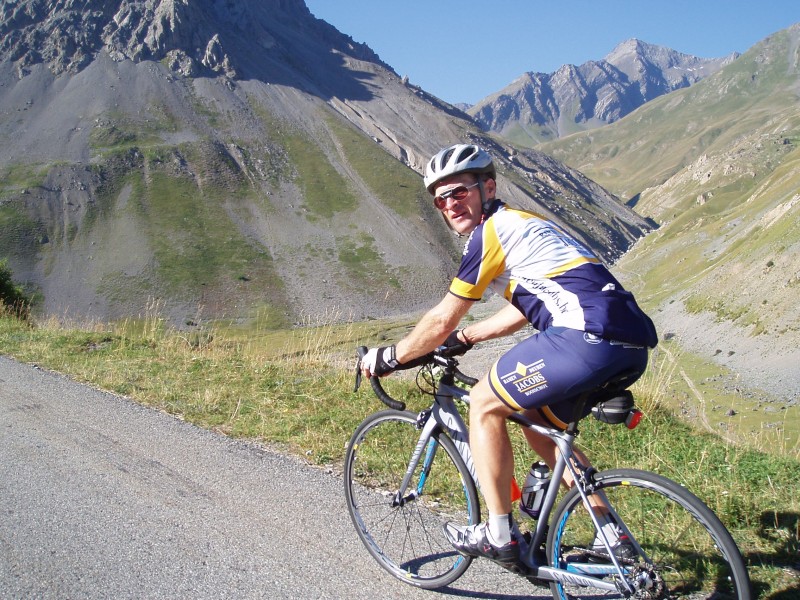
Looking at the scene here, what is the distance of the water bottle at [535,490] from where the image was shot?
149 inches

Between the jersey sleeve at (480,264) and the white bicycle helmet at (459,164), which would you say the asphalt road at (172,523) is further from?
the white bicycle helmet at (459,164)

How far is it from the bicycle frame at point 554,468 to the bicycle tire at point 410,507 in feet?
0.20

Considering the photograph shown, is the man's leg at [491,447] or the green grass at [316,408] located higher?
the man's leg at [491,447]

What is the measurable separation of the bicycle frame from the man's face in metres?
1.06

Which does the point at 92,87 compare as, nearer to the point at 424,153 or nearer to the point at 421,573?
the point at 424,153

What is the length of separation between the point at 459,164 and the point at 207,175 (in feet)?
428

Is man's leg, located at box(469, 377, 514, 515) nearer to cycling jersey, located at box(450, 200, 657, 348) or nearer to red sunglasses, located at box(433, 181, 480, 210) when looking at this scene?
cycling jersey, located at box(450, 200, 657, 348)

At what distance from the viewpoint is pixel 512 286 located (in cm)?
371

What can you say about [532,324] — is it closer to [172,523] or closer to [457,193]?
[457,193]

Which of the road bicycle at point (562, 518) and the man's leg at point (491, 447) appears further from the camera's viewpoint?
the man's leg at point (491, 447)

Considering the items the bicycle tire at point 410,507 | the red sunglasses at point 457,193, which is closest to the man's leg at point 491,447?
the bicycle tire at point 410,507

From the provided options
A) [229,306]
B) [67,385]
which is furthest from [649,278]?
[67,385]

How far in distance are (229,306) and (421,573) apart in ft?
322

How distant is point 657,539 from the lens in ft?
12.0
